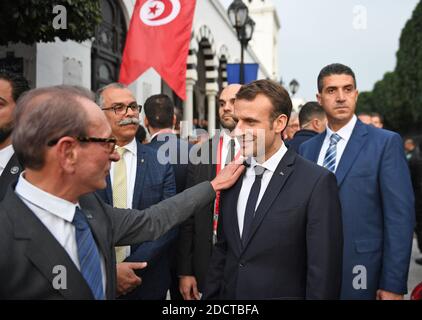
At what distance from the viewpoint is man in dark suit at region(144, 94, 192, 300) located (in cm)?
416

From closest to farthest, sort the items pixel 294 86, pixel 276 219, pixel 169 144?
pixel 276 219 → pixel 169 144 → pixel 294 86

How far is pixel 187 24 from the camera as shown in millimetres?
5055

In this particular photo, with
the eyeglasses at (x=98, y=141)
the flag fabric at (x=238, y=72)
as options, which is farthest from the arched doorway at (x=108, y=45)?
the eyeglasses at (x=98, y=141)

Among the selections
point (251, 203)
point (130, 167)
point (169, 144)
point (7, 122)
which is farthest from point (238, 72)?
point (251, 203)

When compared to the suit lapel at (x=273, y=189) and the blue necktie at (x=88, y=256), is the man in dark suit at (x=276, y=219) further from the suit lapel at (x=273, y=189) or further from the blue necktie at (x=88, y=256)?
the blue necktie at (x=88, y=256)

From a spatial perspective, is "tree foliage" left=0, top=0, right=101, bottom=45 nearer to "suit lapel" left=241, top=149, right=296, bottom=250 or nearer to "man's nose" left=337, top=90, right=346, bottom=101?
"man's nose" left=337, top=90, right=346, bottom=101

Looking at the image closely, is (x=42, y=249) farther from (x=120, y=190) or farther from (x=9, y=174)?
(x=120, y=190)

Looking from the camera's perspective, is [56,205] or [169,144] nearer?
[56,205]

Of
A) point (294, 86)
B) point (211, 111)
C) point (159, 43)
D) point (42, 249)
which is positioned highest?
point (294, 86)

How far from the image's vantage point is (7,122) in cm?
294

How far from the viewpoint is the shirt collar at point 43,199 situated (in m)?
1.69

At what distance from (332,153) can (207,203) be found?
1.29 m
